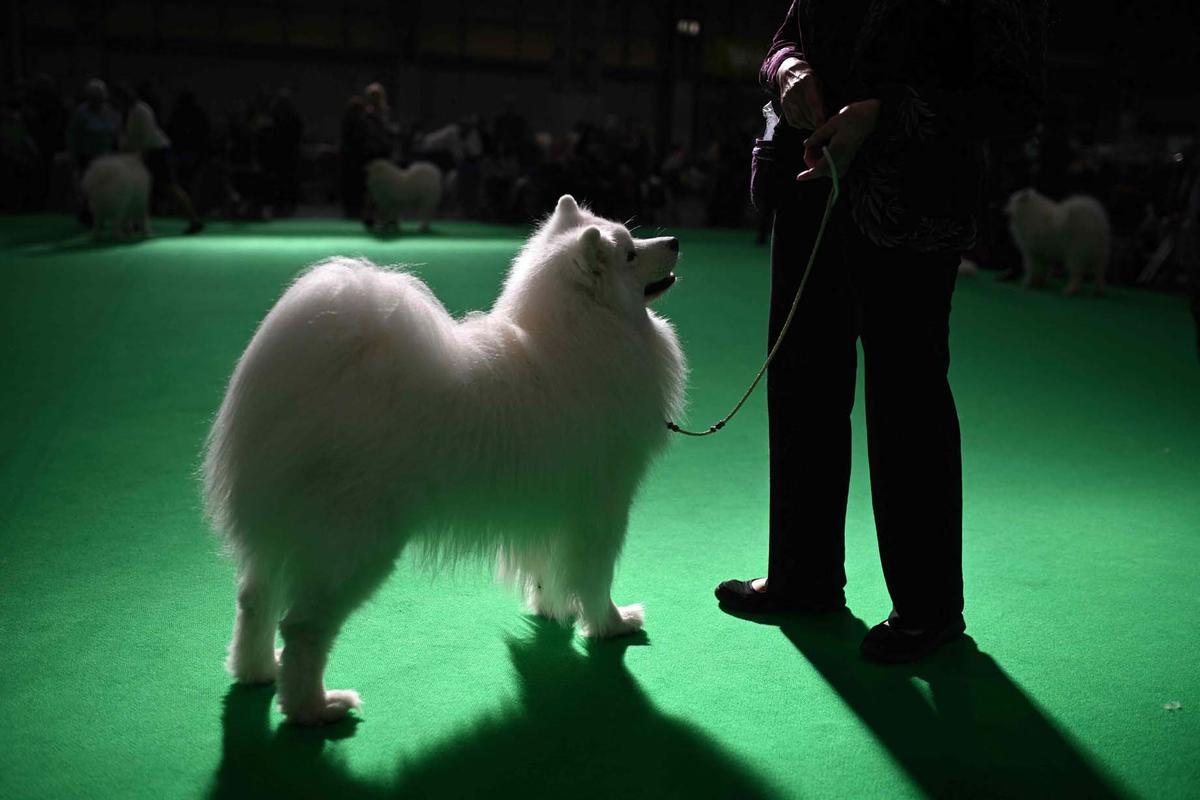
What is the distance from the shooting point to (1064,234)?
358 inches

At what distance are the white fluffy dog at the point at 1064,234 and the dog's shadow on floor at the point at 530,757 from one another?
27.1 ft

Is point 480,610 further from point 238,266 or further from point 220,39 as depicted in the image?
point 220,39

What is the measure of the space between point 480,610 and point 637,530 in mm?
770

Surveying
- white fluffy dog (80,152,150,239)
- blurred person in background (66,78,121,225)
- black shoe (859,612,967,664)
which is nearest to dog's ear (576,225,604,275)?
black shoe (859,612,967,664)

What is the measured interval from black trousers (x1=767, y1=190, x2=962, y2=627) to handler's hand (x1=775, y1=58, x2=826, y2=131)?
0.68 ft

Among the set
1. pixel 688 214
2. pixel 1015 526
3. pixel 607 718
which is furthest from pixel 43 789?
pixel 688 214

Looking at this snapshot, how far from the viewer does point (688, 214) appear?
18.0 m

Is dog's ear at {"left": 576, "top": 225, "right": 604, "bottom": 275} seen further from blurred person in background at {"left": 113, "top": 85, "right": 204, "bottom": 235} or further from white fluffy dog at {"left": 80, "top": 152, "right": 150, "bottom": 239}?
blurred person in background at {"left": 113, "top": 85, "right": 204, "bottom": 235}

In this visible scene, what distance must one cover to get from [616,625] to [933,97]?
144cm

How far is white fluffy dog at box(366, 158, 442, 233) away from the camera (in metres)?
12.3

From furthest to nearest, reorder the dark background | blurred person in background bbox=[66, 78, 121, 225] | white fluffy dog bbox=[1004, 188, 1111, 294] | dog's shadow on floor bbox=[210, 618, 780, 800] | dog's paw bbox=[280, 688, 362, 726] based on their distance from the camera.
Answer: the dark background, blurred person in background bbox=[66, 78, 121, 225], white fluffy dog bbox=[1004, 188, 1111, 294], dog's paw bbox=[280, 688, 362, 726], dog's shadow on floor bbox=[210, 618, 780, 800]

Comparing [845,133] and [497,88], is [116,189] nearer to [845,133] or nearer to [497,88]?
[845,133]

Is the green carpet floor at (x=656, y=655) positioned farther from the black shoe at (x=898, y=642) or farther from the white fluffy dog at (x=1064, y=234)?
the white fluffy dog at (x=1064, y=234)

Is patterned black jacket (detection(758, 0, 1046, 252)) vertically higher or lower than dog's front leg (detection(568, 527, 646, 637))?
higher
